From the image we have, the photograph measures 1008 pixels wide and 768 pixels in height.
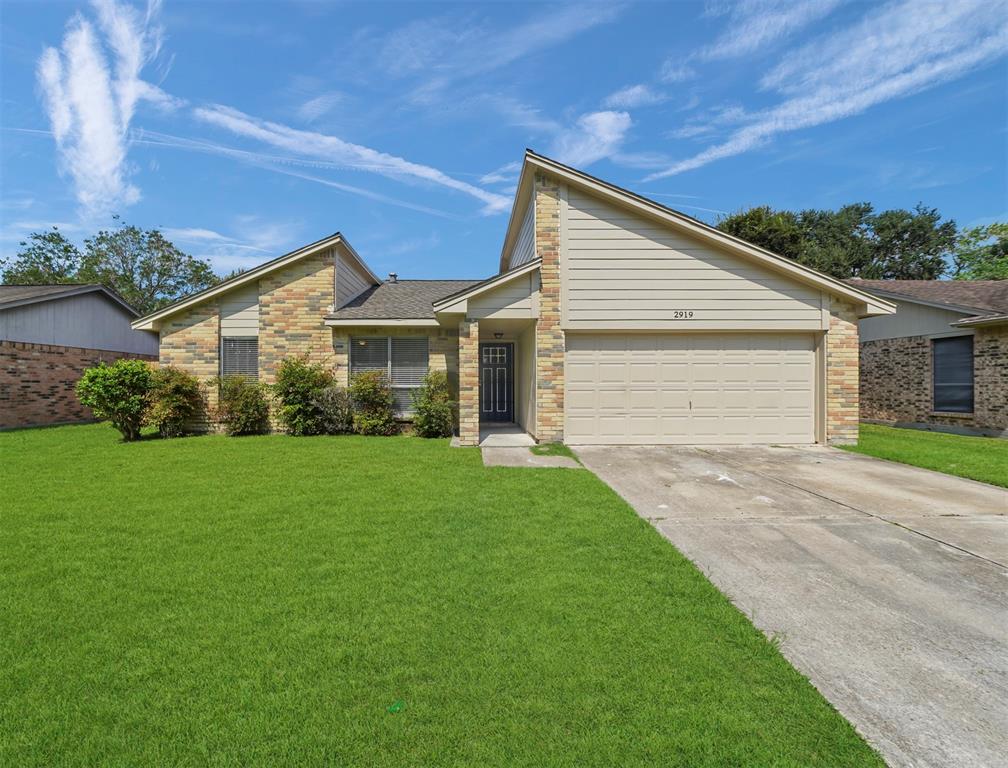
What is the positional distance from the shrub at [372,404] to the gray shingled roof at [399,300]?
1634 mm

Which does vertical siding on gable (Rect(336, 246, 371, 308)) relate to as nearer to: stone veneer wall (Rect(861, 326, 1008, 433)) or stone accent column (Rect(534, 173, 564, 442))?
stone accent column (Rect(534, 173, 564, 442))

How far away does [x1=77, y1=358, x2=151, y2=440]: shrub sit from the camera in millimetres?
10734

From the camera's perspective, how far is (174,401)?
11.4 metres

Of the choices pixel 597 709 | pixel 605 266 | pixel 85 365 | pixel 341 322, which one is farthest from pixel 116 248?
pixel 597 709

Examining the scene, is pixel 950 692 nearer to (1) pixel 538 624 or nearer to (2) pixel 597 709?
(2) pixel 597 709

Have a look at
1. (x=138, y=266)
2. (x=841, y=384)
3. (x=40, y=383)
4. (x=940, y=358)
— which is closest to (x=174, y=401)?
(x=40, y=383)

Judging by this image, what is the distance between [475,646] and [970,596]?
358 centimetres

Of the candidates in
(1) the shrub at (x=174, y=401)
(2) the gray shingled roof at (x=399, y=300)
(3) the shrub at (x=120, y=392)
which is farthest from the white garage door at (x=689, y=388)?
(3) the shrub at (x=120, y=392)

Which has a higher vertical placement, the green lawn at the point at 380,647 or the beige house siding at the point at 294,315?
the beige house siding at the point at 294,315

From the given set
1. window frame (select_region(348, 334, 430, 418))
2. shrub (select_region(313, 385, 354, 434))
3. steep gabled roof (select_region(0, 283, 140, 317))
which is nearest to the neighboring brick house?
window frame (select_region(348, 334, 430, 418))

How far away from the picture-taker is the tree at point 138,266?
33.2 metres

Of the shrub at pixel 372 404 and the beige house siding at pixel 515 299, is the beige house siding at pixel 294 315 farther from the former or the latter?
the beige house siding at pixel 515 299

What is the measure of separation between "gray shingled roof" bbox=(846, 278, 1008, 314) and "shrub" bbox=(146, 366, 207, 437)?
828 inches

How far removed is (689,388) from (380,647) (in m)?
9.22
